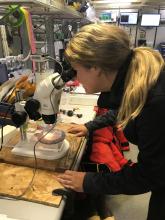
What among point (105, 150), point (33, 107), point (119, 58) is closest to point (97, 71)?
point (119, 58)

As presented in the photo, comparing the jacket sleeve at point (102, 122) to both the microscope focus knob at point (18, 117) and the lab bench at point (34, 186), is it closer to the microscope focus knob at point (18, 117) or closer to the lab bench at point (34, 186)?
the lab bench at point (34, 186)

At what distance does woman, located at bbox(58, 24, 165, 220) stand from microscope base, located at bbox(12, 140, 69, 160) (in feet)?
0.75

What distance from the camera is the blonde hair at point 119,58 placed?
77cm

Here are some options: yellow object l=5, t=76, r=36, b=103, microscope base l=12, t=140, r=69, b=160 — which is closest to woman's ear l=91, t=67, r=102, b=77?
yellow object l=5, t=76, r=36, b=103

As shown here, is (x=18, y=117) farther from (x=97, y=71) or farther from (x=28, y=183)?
(x=97, y=71)

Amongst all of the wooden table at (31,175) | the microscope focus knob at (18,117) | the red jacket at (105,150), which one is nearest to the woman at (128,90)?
the wooden table at (31,175)

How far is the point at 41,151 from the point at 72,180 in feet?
0.90

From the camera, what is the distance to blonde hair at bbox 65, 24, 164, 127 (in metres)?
0.77

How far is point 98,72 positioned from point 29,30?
61cm

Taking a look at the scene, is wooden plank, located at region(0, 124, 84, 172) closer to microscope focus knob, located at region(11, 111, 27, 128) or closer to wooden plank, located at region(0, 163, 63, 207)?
wooden plank, located at region(0, 163, 63, 207)

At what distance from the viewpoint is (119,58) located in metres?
0.83

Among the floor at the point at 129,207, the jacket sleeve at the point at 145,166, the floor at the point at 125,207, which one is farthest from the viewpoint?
the floor at the point at 129,207

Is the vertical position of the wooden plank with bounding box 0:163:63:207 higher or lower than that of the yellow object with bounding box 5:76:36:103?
lower

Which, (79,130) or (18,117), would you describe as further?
(79,130)
